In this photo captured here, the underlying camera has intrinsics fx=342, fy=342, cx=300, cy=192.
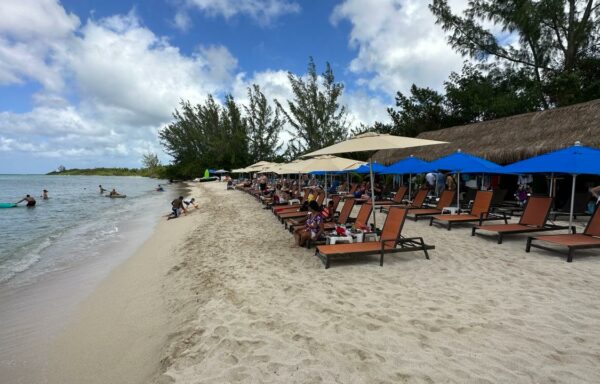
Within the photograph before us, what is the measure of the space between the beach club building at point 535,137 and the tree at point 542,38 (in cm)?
670

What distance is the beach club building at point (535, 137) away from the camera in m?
11.4

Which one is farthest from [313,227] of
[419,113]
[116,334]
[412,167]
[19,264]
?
[419,113]

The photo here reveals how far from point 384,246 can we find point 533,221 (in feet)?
12.1

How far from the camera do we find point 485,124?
16.6 meters

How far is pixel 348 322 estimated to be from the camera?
347 cm

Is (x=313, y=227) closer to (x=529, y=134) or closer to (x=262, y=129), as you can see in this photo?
(x=529, y=134)

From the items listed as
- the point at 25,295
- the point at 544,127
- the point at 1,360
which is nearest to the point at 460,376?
the point at 1,360

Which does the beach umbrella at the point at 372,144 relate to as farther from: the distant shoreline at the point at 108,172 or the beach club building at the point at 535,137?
the distant shoreline at the point at 108,172

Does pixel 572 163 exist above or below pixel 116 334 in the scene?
above

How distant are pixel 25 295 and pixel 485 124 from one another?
18.1 m

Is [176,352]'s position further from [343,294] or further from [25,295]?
[25,295]

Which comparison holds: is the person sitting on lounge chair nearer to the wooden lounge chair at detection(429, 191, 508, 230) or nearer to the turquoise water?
the wooden lounge chair at detection(429, 191, 508, 230)

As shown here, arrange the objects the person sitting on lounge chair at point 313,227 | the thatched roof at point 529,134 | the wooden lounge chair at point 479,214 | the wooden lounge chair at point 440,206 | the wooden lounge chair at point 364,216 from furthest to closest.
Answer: the thatched roof at point 529,134
the wooden lounge chair at point 440,206
the wooden lounge chair at point 479,214
the wooden lounge chair at point 364,216
the person sitting on lounge chair at point 313,227

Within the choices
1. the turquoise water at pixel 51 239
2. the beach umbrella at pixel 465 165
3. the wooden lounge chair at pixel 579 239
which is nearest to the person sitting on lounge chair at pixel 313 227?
the wooden lounge chair at pixel 579 239
